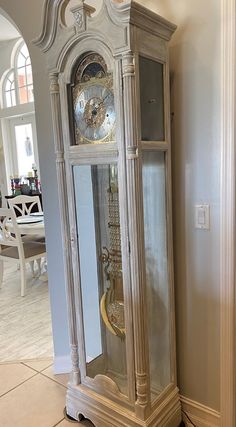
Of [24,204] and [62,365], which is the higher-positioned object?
[24,204]

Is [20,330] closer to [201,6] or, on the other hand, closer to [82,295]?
[82,295]

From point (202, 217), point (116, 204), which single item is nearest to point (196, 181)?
point (202, 217)

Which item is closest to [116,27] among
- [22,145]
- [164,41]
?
[164,41]

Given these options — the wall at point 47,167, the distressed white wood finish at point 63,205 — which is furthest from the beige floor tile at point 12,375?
the distressed white wood finish at point 63,205

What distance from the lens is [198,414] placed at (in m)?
1.74

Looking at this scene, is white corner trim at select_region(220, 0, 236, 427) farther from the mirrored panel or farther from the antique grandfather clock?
the mirrored panel

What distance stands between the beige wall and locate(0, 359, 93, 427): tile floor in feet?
2.28

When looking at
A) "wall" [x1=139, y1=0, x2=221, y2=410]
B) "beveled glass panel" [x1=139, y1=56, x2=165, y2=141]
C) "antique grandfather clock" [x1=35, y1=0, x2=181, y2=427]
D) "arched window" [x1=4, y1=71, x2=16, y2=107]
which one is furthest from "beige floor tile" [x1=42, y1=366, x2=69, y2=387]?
"arched window" [x1=4, y1=71, x2=16, y2=107]

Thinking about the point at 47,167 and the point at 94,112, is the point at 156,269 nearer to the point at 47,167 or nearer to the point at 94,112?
the point at 94,112

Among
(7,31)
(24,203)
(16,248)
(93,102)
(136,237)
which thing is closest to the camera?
(136,237)

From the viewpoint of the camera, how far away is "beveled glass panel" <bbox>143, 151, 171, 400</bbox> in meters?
1.54

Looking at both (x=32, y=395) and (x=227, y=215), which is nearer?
(x=227, y=215)

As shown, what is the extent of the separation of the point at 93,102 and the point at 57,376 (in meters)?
1.76

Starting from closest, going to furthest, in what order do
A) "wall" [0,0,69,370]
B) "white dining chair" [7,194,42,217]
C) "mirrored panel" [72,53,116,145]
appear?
"mirrored panel" [72,53,116,145]
"wall" [0,0,69,370]
"white dining chair" [7,194,42,217]
